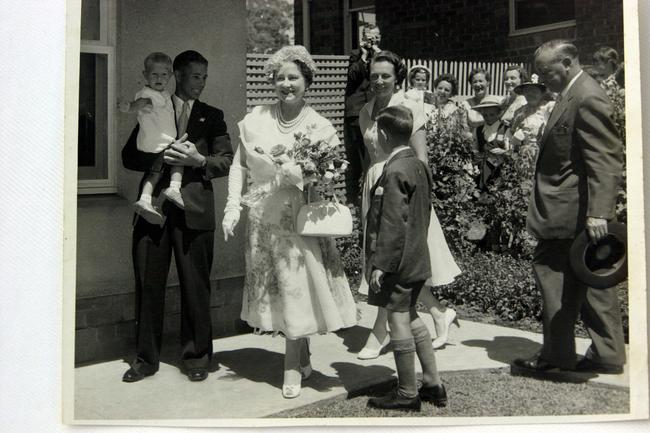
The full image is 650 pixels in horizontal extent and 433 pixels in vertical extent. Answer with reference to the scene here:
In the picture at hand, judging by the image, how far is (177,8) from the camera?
4.59 metres

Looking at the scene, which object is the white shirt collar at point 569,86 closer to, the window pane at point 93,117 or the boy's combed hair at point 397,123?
the boy's combed hair at point 397,123

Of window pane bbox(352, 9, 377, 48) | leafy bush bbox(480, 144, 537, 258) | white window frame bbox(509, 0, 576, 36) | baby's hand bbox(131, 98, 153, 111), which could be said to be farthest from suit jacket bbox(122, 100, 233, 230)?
leafy bush bbox(480, 144, 537, 258)

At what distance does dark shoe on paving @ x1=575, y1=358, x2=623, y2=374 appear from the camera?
396 cm

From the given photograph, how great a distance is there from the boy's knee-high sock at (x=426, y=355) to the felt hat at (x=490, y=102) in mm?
1880

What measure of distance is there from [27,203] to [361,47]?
7.38 feet

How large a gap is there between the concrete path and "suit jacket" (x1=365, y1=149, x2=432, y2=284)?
2.59 ft

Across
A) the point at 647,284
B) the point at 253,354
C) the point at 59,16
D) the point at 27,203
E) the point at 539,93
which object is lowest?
the point at 253,354

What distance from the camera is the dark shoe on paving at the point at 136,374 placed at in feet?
13.5

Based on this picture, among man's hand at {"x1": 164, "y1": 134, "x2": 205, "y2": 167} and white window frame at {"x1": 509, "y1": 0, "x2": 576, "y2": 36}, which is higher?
white window frame at {"x1": 509, "y1": 0, "x2": 576, "y2": 36}

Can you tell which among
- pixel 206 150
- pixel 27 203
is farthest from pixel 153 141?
pixel 27 203

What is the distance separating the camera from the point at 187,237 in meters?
4.20

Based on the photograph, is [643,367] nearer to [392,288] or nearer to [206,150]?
[392,288]

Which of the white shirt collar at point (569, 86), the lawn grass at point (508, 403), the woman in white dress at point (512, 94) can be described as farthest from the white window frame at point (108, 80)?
the white shirt collar at point (569, 86)

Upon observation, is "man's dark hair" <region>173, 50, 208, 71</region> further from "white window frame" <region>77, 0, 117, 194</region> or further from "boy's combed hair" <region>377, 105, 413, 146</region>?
"boy's combed hair" <region>377, 105, 413, 146</region>
